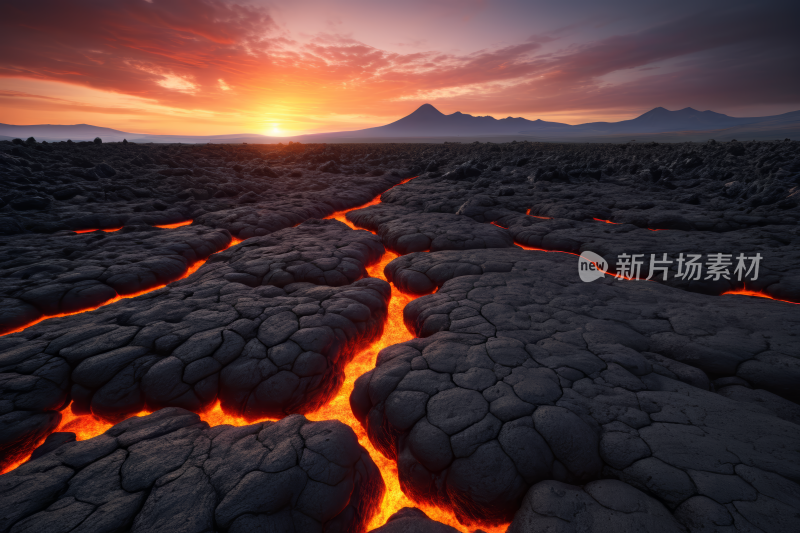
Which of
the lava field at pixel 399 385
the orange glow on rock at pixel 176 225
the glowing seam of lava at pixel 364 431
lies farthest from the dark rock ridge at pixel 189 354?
the orange glow on rock at pixel 176 225

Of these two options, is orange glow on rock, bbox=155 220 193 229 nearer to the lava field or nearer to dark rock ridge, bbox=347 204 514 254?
the lava field

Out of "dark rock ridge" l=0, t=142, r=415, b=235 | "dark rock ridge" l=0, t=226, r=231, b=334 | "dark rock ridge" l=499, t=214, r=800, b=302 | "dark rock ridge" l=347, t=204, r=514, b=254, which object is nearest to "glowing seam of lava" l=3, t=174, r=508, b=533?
"dark rock ridge" l=0, t=226, r=231, b=334

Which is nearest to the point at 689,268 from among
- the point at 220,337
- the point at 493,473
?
the point at 493,473

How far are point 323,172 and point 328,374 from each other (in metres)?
15.8

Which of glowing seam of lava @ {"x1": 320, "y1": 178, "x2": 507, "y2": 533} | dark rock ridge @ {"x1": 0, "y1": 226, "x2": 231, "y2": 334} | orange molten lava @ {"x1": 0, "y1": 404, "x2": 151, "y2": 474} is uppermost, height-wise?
dark rock ridge @ {"x1": 0, "y1": 226, "x2": 231, "y2": 334}

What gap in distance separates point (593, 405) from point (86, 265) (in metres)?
7.64

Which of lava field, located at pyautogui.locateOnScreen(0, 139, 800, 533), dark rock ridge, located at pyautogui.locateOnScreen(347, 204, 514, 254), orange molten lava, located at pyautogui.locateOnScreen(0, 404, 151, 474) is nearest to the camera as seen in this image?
lava field, located at pyautogui.locateOnScreen(0, 139, 800, 533)

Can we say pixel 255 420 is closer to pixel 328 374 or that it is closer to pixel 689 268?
pixel 328 374

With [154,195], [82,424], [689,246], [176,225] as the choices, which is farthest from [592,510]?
[154,195]

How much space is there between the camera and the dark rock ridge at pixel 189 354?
2887 mm

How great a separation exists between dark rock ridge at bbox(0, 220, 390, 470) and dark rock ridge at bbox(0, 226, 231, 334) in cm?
70

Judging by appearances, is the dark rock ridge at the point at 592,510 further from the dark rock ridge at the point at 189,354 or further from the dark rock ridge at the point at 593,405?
the dark rock ridge at the point at 189,354

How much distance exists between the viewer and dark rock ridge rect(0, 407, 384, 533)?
179 cm

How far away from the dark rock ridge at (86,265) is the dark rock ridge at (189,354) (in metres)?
0.70
